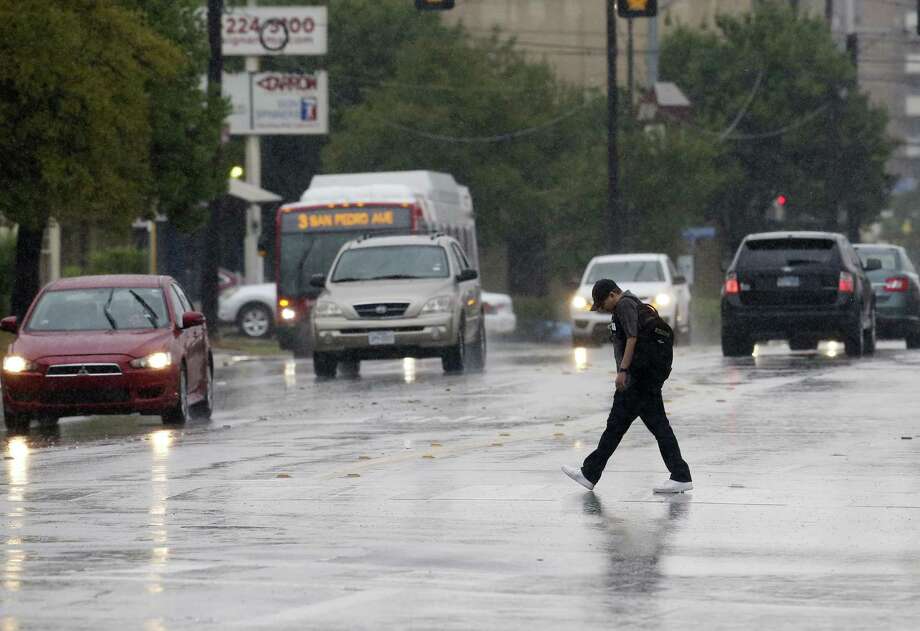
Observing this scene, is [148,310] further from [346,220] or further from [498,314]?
[498,314]

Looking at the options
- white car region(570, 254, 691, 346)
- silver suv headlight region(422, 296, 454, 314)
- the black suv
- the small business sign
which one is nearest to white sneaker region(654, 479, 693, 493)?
silver suv headlight region(422, 296, 454, 314)

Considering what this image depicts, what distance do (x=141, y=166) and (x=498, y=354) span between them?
276 inches

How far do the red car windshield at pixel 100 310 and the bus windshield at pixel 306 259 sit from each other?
59.3 feet

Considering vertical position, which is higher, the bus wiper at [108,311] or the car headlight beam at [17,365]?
the bus wiper at [108,311]

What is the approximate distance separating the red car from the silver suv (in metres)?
6.79

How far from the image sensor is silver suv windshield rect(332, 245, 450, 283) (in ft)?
102

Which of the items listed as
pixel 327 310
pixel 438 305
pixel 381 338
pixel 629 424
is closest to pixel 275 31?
pixel 327 310

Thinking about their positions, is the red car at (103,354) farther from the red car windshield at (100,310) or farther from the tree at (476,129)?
the tree at (476,129)

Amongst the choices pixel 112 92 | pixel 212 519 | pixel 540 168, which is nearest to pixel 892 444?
pixel 212 519

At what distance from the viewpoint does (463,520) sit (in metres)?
13.1

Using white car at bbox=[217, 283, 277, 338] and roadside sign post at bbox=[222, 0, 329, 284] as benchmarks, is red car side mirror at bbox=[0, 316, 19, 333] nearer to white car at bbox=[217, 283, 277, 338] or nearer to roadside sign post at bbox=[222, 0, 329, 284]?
white car at bbox=[217, 283, 277, 338]

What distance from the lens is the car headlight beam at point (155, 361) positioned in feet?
70.3

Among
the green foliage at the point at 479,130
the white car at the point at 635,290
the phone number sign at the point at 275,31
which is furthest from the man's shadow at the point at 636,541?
the green foliage at the point at 479,130

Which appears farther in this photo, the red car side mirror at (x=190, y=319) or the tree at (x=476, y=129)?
the tree at (x=476, y=129)
